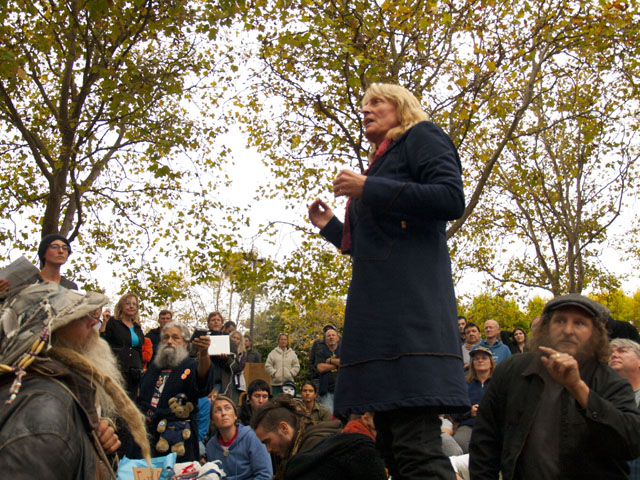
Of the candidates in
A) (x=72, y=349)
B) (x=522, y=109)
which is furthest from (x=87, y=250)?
(x=72, y=349)

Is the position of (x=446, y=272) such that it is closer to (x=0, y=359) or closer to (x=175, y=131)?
(x=0, y=359)

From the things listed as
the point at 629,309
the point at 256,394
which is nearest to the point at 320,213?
the point at 256,394

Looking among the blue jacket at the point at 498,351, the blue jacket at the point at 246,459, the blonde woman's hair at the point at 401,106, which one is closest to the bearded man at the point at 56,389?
the blonde woman's hair at the point at 401,106

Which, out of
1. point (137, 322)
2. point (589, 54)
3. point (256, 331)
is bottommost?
point (256, 331)

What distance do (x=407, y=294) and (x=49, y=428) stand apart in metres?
1.33

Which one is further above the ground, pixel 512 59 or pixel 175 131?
pixel 512 59

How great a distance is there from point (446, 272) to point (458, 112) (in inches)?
394

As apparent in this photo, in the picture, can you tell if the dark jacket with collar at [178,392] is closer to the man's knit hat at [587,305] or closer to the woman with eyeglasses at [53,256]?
the woman with eyeglasses at [53,256]

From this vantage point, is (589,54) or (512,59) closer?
(512,59)

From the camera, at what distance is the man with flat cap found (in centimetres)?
256

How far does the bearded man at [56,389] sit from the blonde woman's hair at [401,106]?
1.51 metres

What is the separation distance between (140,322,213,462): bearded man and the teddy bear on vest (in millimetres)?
42

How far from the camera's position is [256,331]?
51.8m

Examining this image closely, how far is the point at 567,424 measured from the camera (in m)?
2.69
